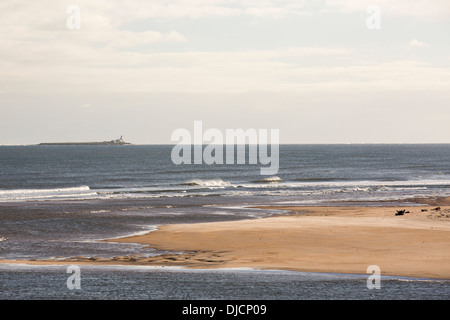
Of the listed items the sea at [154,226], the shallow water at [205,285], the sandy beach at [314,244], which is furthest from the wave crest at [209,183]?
the shallow water at [205,285]

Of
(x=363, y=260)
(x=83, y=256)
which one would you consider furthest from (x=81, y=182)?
(x=363, y=260)

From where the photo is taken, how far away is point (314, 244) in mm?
26219

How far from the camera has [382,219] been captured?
35.9 metres

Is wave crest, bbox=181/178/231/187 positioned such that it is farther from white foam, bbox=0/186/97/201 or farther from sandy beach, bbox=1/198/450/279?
sandy beach, bbox=1/198/450/279

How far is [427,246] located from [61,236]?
17.7 metres

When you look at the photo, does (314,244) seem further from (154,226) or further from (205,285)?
(154,226)

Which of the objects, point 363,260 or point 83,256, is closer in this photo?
point 363,260

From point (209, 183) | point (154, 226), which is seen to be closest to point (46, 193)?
point (209, 183)

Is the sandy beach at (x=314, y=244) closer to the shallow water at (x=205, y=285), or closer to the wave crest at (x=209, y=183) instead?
the shallow water at (x=205, y=285)

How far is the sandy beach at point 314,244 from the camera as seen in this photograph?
21312 millimetres

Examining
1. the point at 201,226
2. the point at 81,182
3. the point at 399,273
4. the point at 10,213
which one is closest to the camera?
the point at 399,273

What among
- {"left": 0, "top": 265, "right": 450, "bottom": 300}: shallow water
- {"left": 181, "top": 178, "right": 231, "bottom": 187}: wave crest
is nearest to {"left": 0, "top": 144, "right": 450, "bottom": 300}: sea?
{"left": 0, "top": 265, "right": 450, "bottom": 300}: shallow water

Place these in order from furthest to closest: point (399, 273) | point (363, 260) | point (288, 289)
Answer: point (363, 260), point (399, 273), point (288, 289)
